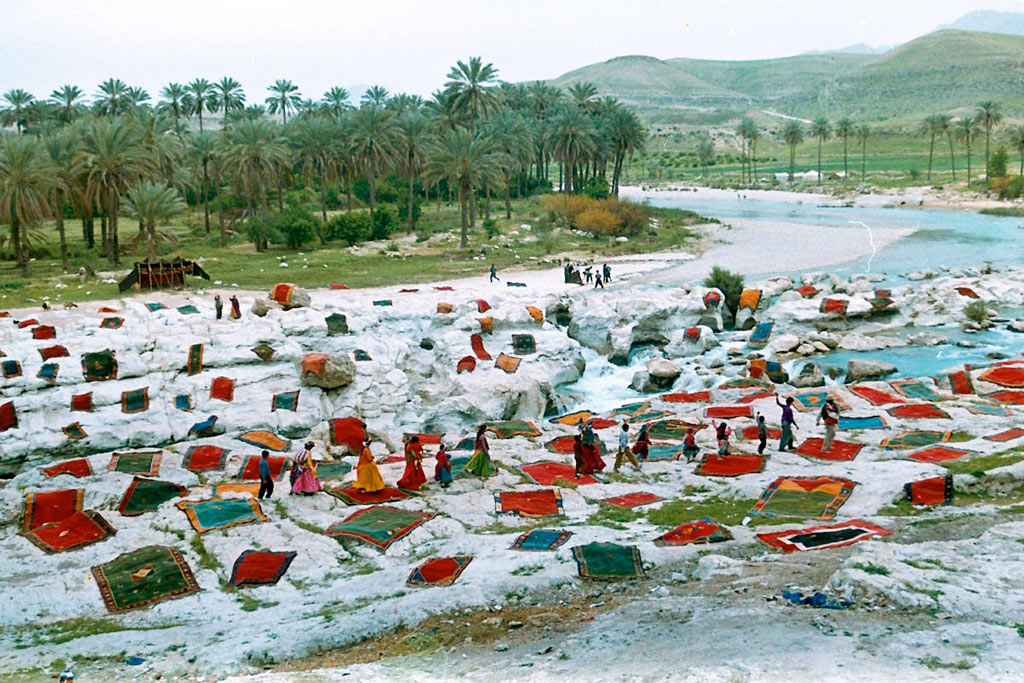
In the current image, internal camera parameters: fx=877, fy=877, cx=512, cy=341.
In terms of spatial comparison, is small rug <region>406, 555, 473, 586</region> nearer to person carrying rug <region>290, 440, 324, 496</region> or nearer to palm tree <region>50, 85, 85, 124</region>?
person carrying rug <region>290, 440, 324, 496</region>

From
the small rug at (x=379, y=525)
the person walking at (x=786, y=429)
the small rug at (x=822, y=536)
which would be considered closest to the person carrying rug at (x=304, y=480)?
the small rug at (x=379, y=525)

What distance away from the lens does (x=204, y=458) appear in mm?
20656

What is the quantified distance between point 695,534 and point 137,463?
1297 centimetres

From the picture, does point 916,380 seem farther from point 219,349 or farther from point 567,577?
point 219,349

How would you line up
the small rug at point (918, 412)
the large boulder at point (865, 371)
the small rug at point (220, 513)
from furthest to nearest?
1. the large boulder at point (865, 371)
2. the small rug at point (918, 412)
3. the small rug at point (220, 513)

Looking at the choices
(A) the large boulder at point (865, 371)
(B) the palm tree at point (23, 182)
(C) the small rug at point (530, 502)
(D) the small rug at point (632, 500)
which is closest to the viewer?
(C) the small rug at point (530, 502)

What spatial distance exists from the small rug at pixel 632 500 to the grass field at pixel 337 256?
2653cm

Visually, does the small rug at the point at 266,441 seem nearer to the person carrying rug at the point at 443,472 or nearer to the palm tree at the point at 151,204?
the person carrying rug at the point at 443,472

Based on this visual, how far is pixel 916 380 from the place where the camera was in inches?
1044

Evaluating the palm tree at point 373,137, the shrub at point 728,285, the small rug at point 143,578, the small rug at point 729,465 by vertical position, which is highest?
the palm tree at point 373,137

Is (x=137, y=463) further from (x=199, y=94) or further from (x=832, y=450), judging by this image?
(x=199, y=94)

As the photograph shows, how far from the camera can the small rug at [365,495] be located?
682 inches

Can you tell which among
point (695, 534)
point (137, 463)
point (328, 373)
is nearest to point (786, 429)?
point (695, 534)

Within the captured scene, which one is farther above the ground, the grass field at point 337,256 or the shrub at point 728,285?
the grass field at point 337,256
